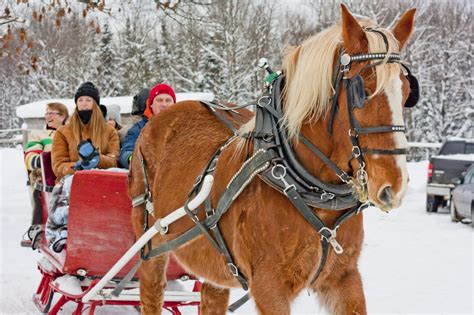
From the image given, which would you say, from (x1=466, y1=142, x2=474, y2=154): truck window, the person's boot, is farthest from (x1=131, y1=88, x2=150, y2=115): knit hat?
(x1=466, y1=142, x2=474, y2=154): truck window

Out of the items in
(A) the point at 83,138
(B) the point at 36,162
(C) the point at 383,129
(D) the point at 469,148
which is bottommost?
(D) the point at 469,148

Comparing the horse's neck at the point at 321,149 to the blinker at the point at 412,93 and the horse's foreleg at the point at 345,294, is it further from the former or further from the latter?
the horse's foreleg at the point at 345,294

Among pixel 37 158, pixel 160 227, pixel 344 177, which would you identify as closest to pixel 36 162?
pixel 37 158

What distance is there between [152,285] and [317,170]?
1964mm

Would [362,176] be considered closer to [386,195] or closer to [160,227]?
[386,195]

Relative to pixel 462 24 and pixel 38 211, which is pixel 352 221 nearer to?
pixel 38 211

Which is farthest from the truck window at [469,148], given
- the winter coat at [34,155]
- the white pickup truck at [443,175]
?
the winter coat at [34,155]

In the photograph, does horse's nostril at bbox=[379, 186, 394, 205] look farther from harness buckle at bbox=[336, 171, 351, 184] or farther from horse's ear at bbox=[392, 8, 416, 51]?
horse's ear at bbox=[392, 8, 416, 51]

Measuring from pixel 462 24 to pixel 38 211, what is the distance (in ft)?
124

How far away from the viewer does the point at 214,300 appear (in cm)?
441

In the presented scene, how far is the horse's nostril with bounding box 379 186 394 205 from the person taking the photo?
98.3 inches

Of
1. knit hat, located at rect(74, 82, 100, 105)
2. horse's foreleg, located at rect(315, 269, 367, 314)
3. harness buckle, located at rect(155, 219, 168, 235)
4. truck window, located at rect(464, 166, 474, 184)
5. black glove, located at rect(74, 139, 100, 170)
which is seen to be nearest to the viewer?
horse's foreleg, located at rect(315, 269, 367, 314)

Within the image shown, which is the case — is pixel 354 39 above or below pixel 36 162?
above

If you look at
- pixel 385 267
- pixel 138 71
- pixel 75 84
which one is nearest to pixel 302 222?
pixel 385 267
